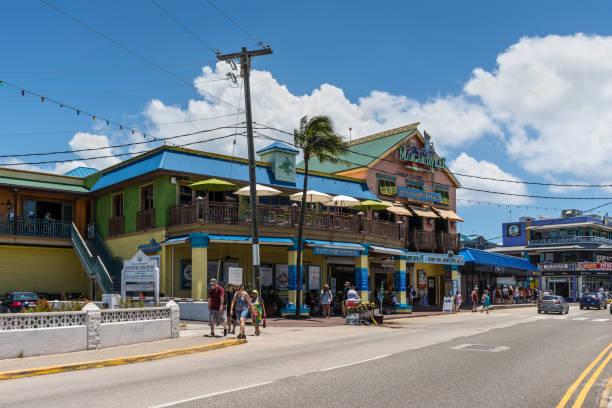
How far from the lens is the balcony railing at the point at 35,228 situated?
1157 inches

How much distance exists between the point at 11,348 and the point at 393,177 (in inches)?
1160

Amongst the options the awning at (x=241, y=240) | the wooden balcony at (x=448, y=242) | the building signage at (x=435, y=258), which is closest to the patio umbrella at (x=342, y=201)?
the awning at (x=241, y=240)

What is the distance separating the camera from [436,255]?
1583 inches

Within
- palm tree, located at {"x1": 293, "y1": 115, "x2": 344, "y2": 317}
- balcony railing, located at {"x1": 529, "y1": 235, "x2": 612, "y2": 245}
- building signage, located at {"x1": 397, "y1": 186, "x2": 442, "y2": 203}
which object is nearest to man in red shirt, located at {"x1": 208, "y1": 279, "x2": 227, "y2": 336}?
palm tree, located at {"x1": 293, "y1": 115, "x2": 344, "y2": 317}

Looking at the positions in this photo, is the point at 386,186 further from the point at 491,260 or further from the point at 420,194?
the point at 491,260

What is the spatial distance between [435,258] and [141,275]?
23.4 meters

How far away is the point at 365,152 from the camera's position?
40.5 meters

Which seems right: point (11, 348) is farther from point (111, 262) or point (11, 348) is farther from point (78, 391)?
point (111, 262)

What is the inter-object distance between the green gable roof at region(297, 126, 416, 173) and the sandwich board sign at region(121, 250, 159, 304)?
17.6 meters

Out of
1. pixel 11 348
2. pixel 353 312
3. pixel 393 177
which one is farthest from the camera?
pixel 393 177

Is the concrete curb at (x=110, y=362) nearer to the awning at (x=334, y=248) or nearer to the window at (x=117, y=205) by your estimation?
the awning at (x=334, y=248)

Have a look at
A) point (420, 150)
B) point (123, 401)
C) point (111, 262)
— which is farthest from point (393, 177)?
point (123, 401)

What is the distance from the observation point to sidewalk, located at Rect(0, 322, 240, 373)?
1260 cm

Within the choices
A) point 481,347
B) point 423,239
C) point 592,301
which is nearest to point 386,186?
point 423,239
